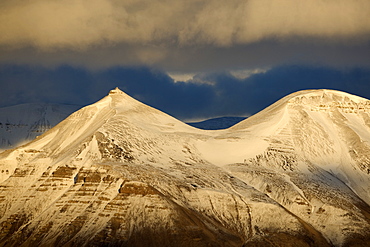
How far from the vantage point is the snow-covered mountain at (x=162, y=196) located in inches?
5979

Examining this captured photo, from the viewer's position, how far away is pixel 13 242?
15338 centimetres

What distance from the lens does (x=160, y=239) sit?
148 meters

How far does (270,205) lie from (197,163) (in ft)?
91.2

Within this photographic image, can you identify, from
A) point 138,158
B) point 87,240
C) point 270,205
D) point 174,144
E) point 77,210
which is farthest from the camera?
point 174,144

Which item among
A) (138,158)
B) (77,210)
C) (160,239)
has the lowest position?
(160,239)

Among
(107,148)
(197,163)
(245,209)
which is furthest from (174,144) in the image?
(245,209)

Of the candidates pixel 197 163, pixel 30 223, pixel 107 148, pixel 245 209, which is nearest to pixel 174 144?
pixel 197 163

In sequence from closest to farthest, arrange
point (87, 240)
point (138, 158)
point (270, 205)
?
point (87, 240) → point (270, 205) → point (138, 158)

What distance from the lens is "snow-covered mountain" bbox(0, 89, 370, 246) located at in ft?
498

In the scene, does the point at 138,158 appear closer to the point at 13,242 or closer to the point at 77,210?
the point at 77,210

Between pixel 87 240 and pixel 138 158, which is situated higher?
pixel 138 158

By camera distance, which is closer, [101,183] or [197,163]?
[101,183]

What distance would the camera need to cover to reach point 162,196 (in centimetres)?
15925

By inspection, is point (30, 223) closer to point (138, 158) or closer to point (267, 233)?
point (138, 158)
